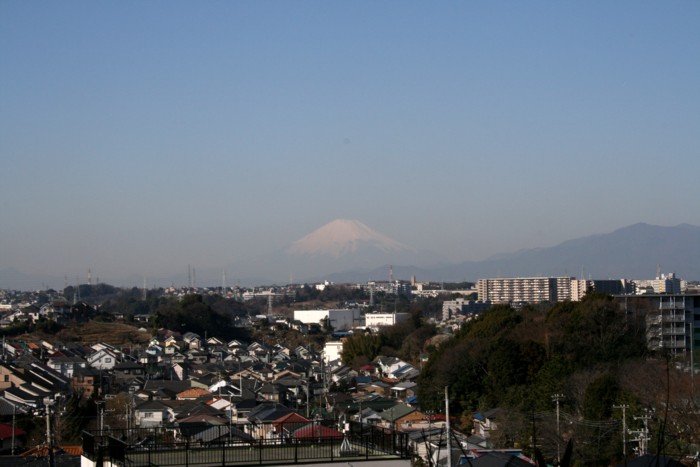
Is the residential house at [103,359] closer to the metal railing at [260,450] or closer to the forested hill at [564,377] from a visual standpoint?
the forested hill at [564,377]

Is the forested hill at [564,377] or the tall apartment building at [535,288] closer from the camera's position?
the forested hill at [564,377]

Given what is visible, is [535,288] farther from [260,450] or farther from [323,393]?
[260,450]

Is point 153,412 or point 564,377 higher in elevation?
point 564,377

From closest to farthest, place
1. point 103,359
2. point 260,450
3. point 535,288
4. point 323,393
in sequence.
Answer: point 260,450 < point 323,393 < point 103,359 < point 535,288

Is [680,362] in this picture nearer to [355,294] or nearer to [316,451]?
[316,451]

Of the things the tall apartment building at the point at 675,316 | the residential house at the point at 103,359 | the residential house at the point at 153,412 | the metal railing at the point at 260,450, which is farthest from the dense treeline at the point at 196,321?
the metal railing at the point at 260,450

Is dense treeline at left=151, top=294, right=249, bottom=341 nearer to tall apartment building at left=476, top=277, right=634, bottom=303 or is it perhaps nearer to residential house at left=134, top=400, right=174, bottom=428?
residential house at left=134, top=400, right=174, bottom=428

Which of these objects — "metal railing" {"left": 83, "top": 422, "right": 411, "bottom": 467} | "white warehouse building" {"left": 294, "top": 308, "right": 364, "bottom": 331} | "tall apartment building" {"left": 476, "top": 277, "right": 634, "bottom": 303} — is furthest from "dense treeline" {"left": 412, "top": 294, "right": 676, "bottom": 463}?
"tall apartment building" {"left": 476, "top": 277, "right": 634, "bottom": 303}

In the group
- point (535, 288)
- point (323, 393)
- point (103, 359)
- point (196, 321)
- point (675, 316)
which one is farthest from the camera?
point (535, 288)

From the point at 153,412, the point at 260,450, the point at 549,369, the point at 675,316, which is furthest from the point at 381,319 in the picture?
the point at 260,450
